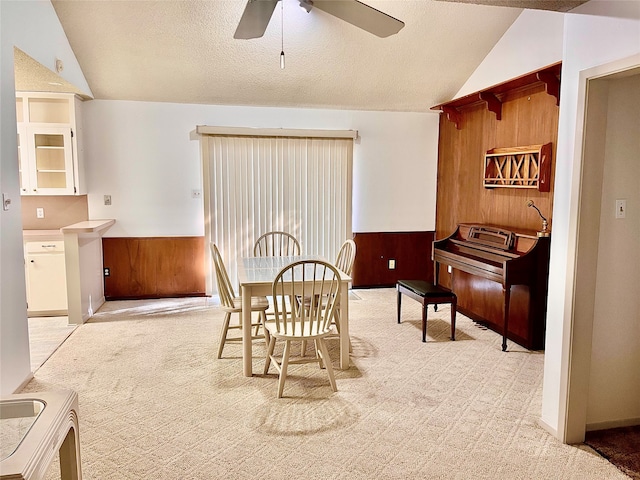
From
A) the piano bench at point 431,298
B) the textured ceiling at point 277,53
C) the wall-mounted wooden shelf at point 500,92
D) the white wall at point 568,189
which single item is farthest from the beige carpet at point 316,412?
the textured ceiling at point 277,53

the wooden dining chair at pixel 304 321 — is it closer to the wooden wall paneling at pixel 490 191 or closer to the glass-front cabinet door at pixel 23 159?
the wooden wall paneling at pixel 490 191

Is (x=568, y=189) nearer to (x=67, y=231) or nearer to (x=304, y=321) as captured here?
(x=304, y=321)

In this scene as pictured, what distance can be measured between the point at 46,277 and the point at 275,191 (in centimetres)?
265

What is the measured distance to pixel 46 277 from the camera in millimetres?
4812

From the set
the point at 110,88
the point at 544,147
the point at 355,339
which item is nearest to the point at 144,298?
the point at 110,88

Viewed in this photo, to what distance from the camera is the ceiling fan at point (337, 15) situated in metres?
2.90

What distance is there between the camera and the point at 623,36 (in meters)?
2.16

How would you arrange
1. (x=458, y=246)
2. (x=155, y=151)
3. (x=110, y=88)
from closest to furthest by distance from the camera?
(x=458, y=246) → (x=110, y=88) → (x=155, y=151)

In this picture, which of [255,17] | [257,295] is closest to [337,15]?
[255,17]

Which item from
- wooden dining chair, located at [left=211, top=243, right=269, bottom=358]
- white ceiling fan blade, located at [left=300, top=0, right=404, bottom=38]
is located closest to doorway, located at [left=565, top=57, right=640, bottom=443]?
white ceiling fan blade, located at [left=300, top=0, right=404, bottom=38]

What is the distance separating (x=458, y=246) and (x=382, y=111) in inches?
85.4

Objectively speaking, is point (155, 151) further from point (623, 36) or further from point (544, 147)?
point (623, 36)

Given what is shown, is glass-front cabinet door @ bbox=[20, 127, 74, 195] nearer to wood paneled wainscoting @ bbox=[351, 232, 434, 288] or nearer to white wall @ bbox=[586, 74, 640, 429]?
wood paneled wainscoting @ bbox=[351, 232, 434, 288]

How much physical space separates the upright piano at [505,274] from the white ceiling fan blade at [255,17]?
2.59 metres
